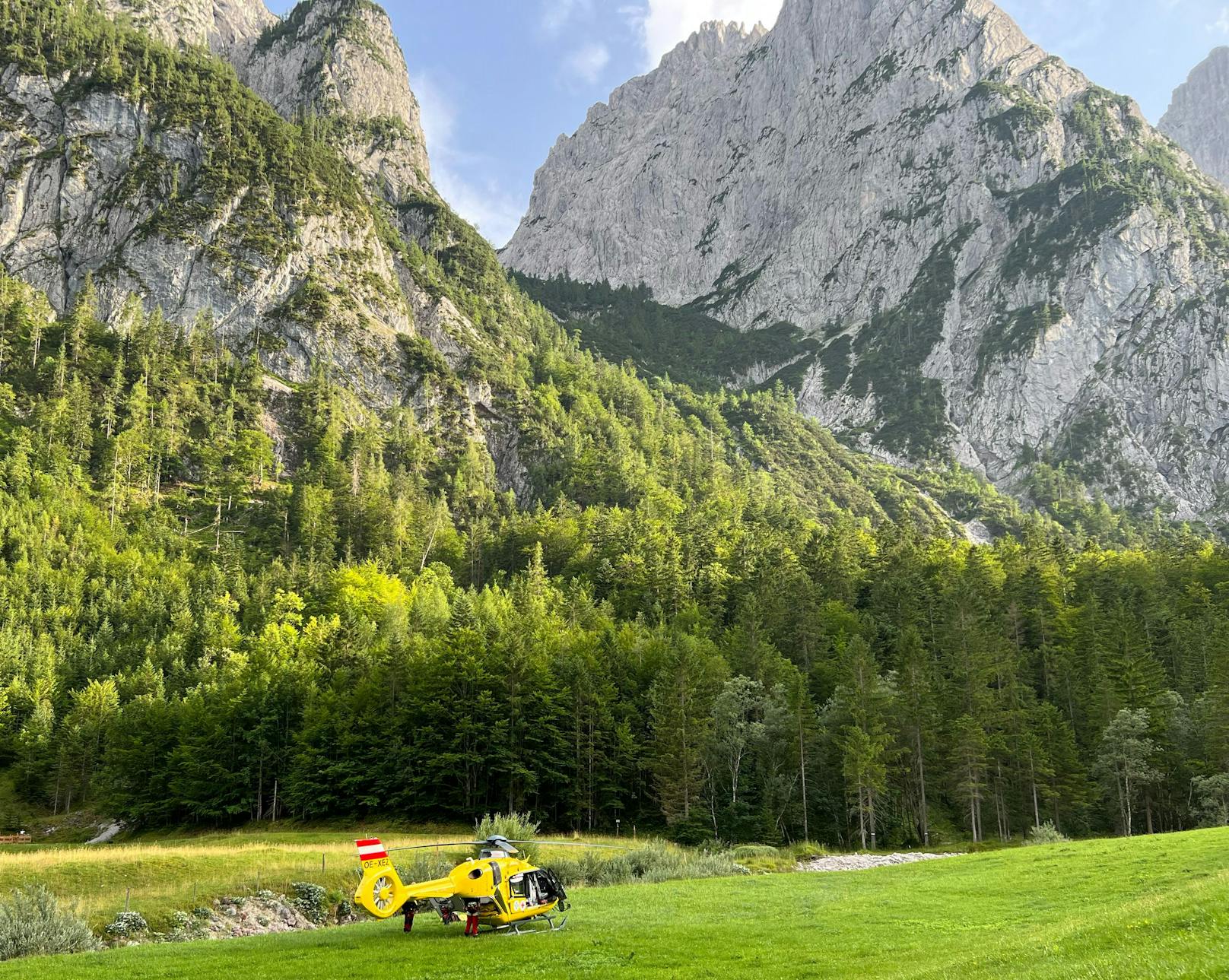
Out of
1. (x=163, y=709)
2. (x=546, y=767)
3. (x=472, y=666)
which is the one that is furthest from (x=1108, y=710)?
(x=163, y=709)

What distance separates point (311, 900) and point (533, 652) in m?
44.5

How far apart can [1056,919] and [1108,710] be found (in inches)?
2391

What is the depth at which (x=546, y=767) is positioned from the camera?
72938 mm

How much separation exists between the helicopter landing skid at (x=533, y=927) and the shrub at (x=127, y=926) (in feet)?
49.2

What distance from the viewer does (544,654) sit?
3174 inches

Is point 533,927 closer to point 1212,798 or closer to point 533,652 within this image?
point 533,652

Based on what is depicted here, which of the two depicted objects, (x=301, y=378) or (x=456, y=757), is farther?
(x=301, y=378)

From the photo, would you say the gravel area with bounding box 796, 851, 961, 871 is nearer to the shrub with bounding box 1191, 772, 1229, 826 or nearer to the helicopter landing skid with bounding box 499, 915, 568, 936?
the shrub with bounding box 1191, 772, 1229, 826

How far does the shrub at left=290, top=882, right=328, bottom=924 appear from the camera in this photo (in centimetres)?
3472

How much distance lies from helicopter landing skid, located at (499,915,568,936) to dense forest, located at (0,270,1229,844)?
1707 inches

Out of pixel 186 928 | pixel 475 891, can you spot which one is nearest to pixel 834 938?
pixel 475 891

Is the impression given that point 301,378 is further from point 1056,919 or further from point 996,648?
point 1056,919

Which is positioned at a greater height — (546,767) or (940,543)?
(940,543)

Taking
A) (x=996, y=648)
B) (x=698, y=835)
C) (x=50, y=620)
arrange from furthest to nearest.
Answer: (x=50, y=620) < (x=996, y=648) < (x=698, y=835)
